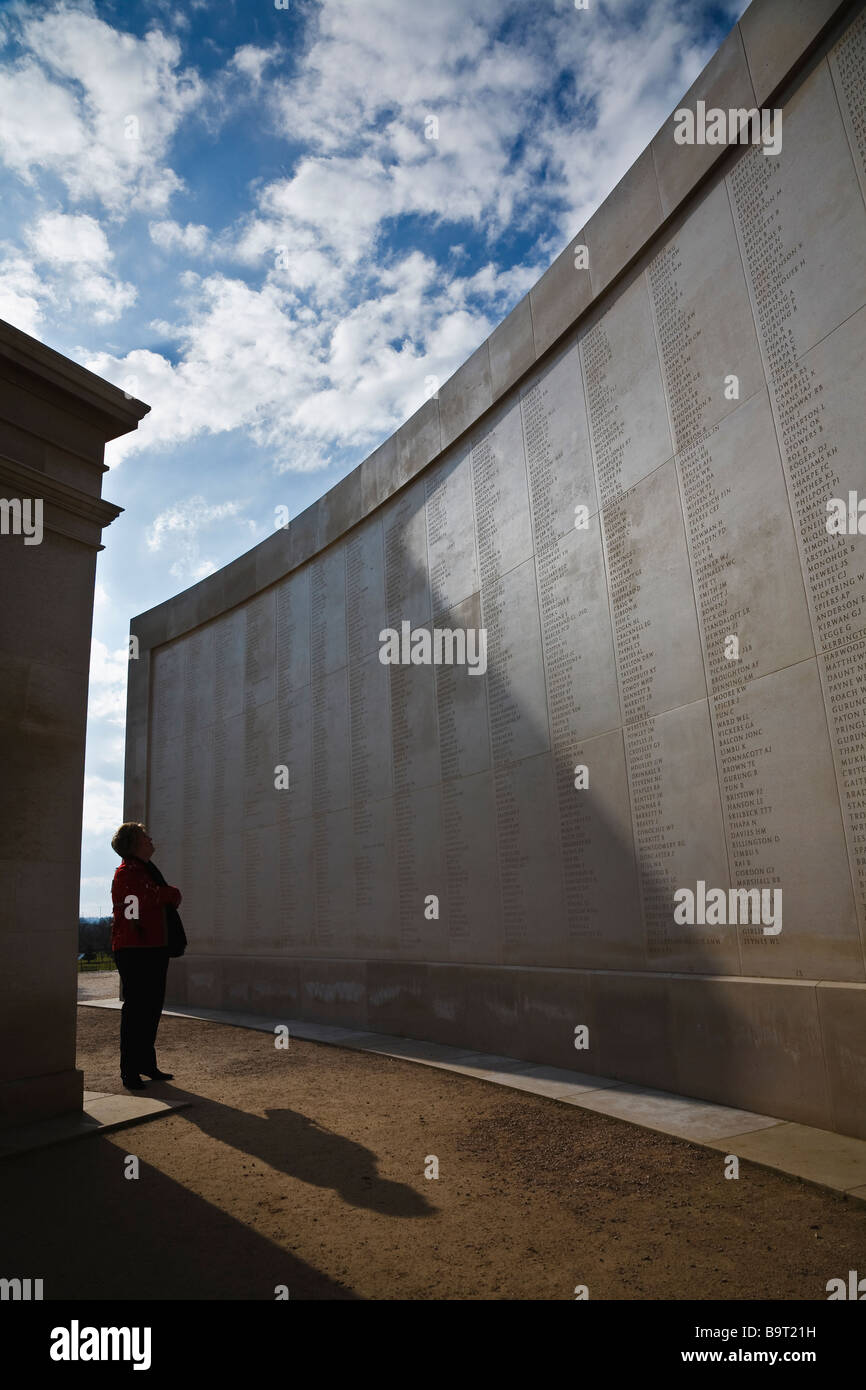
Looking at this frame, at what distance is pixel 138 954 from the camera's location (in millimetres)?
6016

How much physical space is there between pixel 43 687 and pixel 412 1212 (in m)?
3.76

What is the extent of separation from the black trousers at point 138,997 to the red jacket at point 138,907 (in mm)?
74

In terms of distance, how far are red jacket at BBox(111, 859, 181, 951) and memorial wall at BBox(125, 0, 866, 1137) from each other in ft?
9.93

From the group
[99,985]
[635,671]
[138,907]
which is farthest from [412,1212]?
[99,985]

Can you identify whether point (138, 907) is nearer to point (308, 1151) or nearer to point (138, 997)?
point (138, 997)

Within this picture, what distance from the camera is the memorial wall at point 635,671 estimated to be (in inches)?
192

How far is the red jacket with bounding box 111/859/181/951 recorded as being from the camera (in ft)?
19.8

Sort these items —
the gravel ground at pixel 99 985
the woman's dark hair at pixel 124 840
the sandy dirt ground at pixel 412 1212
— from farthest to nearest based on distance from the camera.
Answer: the gravel ground at pixel 99 985 → the woman's dark hair at pixel 124 840 → the sandy dirt ground at pixel 412 1212
